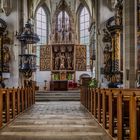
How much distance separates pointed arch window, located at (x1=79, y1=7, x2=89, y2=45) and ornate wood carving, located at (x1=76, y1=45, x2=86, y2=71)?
7.37 feet

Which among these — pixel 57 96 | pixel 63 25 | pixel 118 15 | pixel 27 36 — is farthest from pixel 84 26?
pixel 57 96

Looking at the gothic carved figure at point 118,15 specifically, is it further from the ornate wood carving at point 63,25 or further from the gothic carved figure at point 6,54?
the ornate wood carving at point 63,25

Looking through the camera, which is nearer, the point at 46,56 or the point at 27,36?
the point at 27,36

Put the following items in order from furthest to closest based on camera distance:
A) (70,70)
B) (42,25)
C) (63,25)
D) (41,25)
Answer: (42,25) → (41,25) → (63,25) → (70,70)

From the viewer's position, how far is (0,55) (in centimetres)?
2295

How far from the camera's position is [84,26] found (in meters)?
34.1

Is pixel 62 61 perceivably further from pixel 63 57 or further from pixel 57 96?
pixel 57 96

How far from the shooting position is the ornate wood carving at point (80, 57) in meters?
31.4

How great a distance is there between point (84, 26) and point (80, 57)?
4.12 meters

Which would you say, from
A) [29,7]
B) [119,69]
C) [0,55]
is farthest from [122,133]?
[29,7]

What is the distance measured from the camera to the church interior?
702 cm

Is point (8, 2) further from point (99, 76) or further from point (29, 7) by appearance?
point (99, 76)

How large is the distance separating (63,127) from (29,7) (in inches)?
878

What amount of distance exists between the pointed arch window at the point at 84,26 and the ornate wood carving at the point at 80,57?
2247 millimetres
